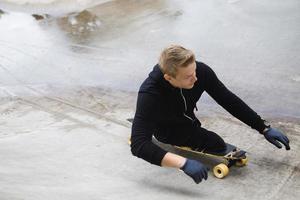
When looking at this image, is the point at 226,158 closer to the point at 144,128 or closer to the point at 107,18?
the point at 144,128

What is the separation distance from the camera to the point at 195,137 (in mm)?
4109

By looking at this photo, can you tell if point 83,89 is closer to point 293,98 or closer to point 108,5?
point 293,98

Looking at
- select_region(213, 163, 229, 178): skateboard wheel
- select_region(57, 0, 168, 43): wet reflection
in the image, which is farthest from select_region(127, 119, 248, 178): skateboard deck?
select_region(57, 0, 168, 43): wet reflection

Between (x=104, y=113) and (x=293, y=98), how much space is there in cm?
215

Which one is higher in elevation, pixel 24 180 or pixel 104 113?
pixel 24 180

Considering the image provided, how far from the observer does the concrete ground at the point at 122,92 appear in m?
3.88

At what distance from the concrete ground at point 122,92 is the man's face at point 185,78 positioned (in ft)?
2.67

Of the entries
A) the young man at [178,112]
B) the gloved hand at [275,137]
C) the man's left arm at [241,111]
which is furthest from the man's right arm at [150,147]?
the gloved hand at [275,137]

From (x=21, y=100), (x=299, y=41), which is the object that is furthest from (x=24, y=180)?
(x=299, y=41)

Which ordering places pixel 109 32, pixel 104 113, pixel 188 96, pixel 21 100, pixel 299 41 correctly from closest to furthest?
pixel 188 96 → pixel 104 113 → pixel 21 100 → pixel 299 41 → pixel 109 32

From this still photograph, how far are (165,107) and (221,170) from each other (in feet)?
2.17

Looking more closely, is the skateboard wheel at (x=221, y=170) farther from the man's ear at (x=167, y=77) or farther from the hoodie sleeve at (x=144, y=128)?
the man's ear at (x=167, y=77)

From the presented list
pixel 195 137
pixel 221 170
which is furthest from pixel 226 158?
pixel 195 137

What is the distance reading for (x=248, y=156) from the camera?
14.0 feet
